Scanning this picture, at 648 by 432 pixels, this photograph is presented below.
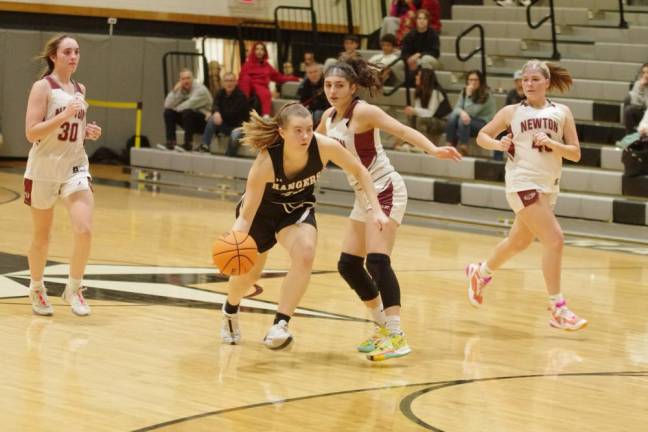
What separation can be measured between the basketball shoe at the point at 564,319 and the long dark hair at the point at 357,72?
Answer: 1.92 meters

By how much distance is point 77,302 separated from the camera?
24.0ft

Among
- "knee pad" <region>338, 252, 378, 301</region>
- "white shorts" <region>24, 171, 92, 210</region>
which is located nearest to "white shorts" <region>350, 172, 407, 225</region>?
"knee pad" <region>338, 252, 378, 301</region>

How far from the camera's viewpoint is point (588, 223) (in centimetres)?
1288

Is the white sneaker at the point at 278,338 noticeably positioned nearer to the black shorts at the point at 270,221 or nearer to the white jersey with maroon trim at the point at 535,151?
the black shorts at the point at 270,221

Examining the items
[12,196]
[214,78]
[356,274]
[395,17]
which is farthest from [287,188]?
[214,78]

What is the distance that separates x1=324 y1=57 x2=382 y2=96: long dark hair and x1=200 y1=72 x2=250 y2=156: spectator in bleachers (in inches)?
400

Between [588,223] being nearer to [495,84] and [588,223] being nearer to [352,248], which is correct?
[495,84]

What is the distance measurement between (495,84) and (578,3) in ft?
9.05

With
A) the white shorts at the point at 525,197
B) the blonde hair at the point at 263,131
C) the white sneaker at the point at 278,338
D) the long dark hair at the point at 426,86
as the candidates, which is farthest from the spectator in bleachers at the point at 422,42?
the white sneaker at the point at 278,338

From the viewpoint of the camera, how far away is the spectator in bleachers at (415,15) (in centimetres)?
1762

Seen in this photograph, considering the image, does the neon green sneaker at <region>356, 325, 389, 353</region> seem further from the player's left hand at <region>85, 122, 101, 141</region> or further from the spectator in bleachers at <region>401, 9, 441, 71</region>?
the spectator in bleachers at <region>401, 9, 441, 71</region>

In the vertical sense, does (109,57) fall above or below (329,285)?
above

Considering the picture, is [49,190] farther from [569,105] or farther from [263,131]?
[569,105]

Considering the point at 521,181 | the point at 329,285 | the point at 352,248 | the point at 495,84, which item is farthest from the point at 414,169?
the point at 352,248
